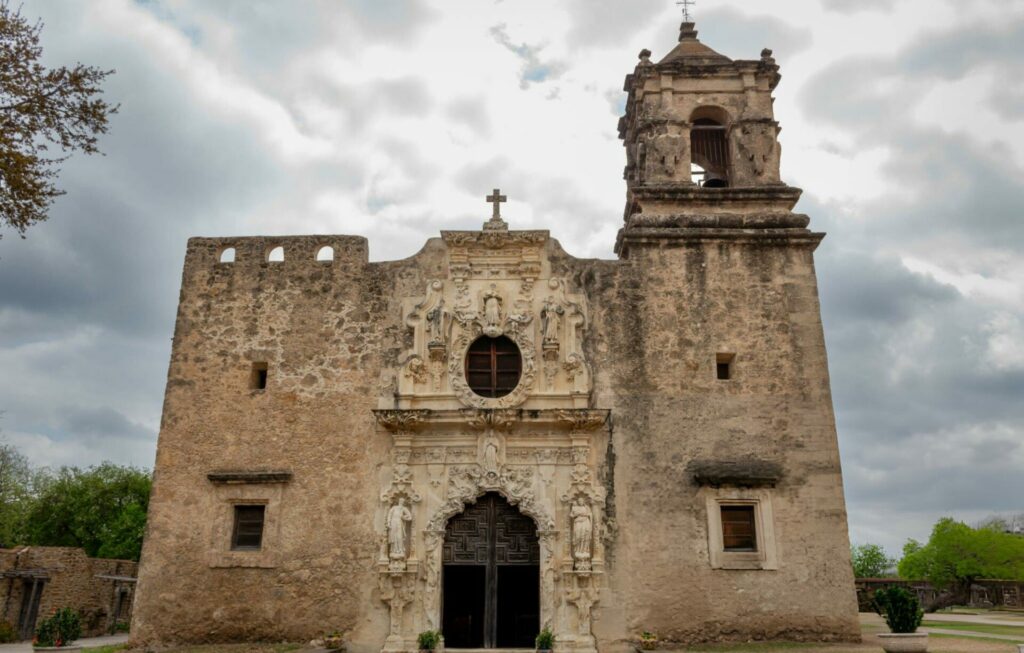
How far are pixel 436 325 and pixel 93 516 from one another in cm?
3049

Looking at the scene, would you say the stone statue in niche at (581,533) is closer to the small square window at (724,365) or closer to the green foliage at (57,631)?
the small square window at (724,365)

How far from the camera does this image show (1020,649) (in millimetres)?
10945

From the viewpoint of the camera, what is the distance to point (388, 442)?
47.1 feet

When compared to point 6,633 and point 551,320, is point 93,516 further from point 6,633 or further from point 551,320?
point 551,320

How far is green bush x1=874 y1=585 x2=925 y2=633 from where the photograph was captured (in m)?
11.1

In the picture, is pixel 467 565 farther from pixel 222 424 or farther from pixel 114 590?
pixel 114 590

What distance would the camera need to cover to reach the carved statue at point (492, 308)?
48.8 ft

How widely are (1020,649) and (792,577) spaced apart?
3.47 meters

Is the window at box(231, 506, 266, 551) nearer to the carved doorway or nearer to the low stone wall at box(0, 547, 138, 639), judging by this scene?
the carved doorway

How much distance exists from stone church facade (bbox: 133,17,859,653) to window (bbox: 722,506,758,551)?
40 mm

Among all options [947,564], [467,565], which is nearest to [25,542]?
[467,565]

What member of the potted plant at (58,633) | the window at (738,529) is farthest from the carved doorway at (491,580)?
the potted plant at (58,633)

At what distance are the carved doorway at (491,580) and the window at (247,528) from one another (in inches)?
136

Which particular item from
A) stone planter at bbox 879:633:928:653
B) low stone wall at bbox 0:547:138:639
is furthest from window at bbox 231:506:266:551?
low stone wall at bbox 0:547:138:639
